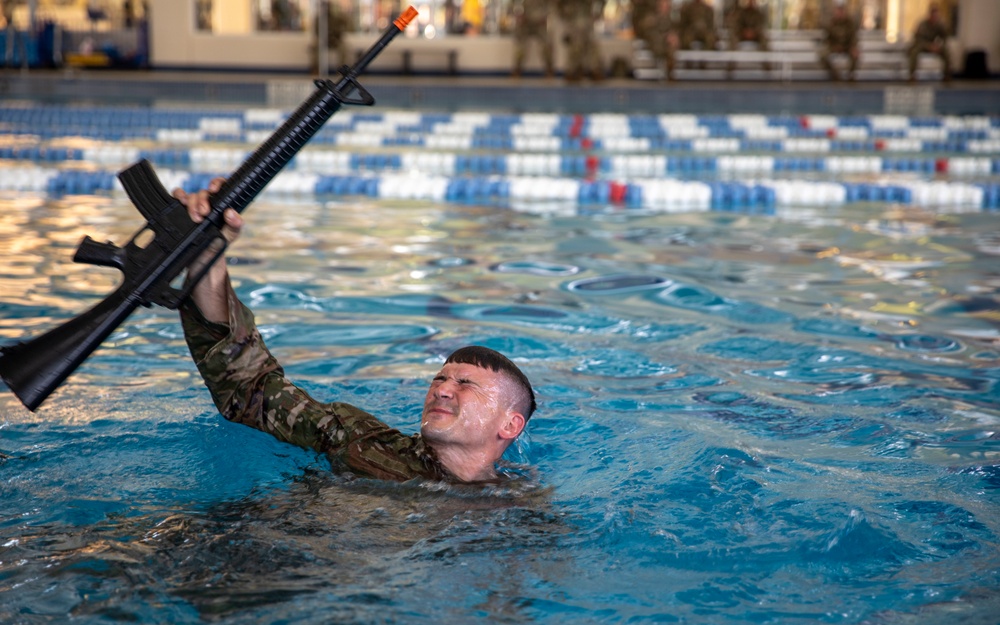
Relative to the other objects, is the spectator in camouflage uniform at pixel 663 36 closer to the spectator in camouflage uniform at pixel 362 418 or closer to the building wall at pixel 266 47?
the building wall at pixel 266 47

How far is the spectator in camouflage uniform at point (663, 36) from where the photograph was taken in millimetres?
17812

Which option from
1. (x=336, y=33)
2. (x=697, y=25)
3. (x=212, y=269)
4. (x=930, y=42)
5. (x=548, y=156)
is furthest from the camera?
(x=697, y=25)

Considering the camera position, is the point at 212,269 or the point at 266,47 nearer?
the point at 212,269

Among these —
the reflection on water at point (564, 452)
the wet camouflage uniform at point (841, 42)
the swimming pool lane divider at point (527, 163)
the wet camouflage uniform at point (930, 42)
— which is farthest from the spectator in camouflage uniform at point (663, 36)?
the reflection on water at point (564, 452)

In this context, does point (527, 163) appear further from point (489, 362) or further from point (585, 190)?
point (489, 362)

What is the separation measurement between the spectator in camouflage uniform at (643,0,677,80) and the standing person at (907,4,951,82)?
13.3ft

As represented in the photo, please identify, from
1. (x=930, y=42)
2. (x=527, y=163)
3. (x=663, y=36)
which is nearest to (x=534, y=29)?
(x=663, y=36)

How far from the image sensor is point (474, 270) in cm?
605

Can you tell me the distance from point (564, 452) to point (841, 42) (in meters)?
17.0

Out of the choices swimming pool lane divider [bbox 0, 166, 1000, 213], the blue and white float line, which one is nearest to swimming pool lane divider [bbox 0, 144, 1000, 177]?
the blue and white float line

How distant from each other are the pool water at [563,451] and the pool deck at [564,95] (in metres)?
9.94

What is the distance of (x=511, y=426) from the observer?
9.43ft

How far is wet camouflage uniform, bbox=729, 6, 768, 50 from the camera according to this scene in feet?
64.4

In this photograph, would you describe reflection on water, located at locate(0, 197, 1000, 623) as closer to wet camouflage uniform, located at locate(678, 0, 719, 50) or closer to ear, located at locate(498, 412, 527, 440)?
ear, located at locate(498, 412, 527, 440)
